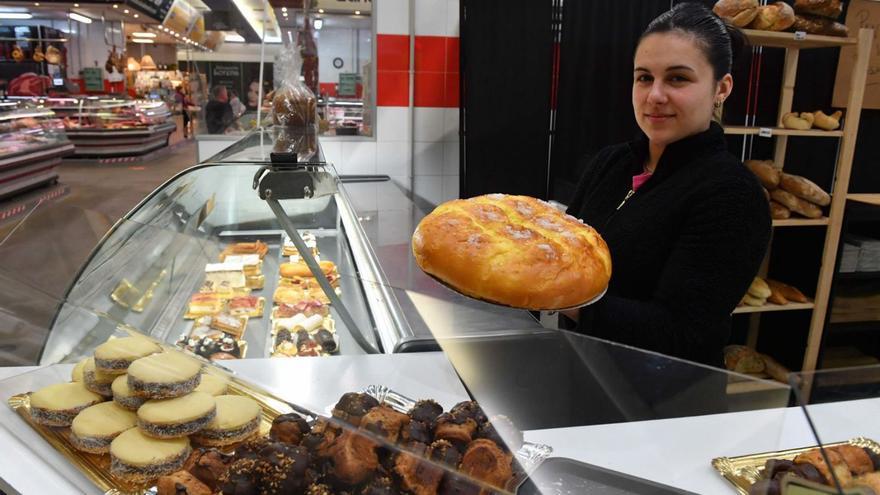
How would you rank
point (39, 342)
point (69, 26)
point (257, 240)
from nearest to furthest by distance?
point (39, 342), point (257, 240), point (69, 26)

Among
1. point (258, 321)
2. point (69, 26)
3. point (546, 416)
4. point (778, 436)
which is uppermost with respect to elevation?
point (69, 26)

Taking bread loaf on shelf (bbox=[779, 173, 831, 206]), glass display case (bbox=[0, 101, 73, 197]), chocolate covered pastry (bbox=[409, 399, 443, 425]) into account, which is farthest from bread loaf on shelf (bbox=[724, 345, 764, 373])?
glass display case (bbox=[0, 101, 73, 197])

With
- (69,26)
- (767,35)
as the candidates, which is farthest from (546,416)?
(69,26)

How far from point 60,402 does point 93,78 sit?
1453cm

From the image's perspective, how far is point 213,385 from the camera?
1.27 meters

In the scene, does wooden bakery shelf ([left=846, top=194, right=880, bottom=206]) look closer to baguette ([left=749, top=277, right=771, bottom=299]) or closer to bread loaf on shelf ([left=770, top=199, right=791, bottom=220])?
bread loaf on shelf ([left=770, top=199, right=791, bottom=220])

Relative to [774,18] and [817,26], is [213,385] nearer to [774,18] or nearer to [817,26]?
[774,18]

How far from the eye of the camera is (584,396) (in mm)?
1124

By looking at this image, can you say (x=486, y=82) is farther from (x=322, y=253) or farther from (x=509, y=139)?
(x=322, y=253)

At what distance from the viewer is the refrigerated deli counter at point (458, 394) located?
91 centimetres

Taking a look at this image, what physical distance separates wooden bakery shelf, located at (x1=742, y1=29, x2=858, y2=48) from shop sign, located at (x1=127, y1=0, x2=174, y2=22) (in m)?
10.2

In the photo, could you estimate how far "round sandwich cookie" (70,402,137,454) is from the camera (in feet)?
3.91

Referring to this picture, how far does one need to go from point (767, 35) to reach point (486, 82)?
175cm

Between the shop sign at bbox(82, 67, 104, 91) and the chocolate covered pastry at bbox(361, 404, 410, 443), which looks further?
the shop sign at bbox(82, 67, 104, 91)
